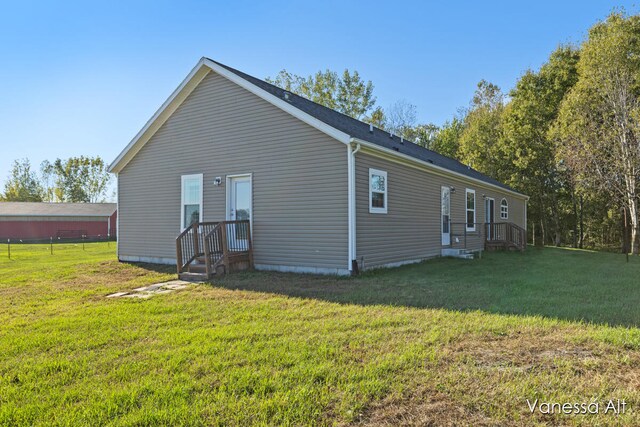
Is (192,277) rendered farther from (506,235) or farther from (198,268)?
(506,235)

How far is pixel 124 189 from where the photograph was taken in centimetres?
1190

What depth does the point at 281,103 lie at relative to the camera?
29.0ft

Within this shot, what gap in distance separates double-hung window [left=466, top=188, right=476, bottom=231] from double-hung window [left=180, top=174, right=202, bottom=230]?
937 cm

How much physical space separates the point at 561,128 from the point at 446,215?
10810 mm

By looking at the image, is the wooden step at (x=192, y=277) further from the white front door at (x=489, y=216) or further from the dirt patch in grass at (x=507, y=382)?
the white front door at (x=489, y=216)

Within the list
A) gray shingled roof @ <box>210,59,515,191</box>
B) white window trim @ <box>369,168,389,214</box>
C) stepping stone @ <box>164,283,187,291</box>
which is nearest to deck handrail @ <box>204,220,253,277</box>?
stepping stone @ <box>164,283,187,291</box>

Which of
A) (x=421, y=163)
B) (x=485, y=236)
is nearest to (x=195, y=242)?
(x=421, y=163)

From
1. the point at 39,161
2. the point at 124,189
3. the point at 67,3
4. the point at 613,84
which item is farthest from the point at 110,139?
the point at 39,161

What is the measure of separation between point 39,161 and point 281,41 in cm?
5428

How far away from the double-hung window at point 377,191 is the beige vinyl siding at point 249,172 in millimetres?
921

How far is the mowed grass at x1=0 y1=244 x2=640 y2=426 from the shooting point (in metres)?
2.49

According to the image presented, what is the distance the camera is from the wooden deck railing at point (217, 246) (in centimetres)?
835

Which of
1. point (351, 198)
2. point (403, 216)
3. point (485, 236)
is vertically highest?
point (351, 198)

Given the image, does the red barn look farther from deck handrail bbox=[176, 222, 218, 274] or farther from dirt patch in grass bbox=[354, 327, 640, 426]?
dirt patch in grass bbox=[354, 327, 640, 426]
